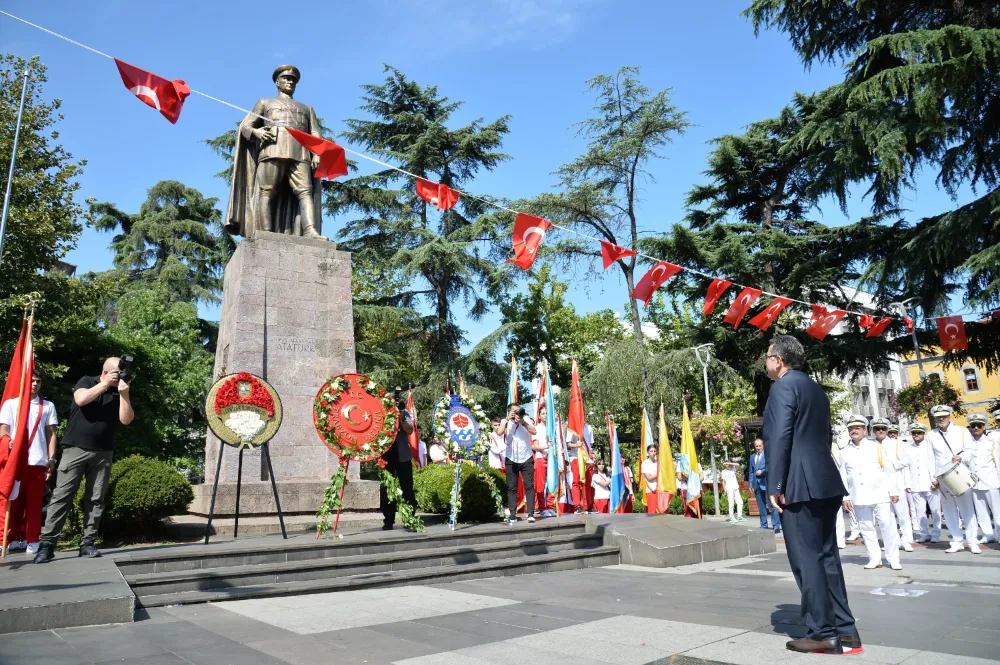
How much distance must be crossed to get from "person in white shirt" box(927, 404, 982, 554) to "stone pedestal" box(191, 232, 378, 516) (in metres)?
8.50

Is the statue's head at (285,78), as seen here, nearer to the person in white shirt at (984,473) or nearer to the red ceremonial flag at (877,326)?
the person in white shirt at (984,473)

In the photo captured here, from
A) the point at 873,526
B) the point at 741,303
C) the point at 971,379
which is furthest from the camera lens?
the point at 971,379

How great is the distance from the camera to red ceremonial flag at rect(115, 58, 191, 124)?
916 cm

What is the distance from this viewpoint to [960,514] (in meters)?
10.2

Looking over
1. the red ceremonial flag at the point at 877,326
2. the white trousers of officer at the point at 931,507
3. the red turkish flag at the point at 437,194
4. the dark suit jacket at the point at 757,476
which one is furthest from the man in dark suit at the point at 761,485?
the red turkish flag at the point at 437,194

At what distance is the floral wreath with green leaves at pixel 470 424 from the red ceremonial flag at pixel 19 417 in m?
4.46

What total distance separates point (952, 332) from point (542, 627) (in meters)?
16.1

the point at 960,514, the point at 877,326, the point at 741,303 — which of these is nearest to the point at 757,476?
the point at 741,303

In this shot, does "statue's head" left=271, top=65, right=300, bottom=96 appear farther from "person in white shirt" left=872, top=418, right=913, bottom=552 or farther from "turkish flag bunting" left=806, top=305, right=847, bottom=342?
"turkish flag bunting" left=806, top=305, right=847, bottom=342

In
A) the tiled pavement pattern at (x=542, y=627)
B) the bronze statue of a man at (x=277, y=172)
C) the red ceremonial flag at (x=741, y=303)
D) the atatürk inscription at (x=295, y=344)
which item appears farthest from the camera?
the red ceremonial flag at (x=741, y=303)

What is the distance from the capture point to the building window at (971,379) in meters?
50.4

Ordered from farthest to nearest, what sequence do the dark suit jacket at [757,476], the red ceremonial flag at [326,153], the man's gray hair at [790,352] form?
the dark suit jacket at [757,476] < the red ceremonial flag at [326,153] < the man's gray hair at [790,352]

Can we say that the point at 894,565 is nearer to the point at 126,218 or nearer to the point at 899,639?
the point at 899,639

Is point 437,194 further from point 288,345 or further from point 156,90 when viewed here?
point 156,90
